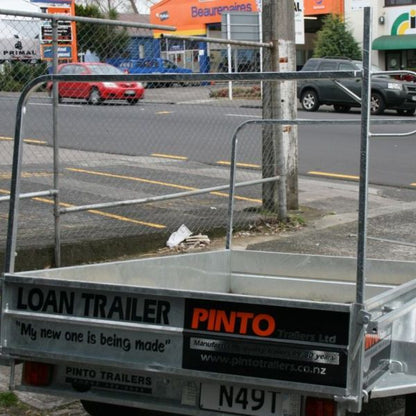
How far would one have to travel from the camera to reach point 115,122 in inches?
400

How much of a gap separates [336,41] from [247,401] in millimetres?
34195

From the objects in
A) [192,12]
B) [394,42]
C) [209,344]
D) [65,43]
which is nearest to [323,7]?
[394,42]

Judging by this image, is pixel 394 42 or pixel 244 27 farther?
pixel 394 42

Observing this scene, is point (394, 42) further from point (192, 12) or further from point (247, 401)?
point (247, 401)

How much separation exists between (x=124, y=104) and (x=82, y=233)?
2114 millimetres

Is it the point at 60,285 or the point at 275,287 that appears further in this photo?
the point at 275,287

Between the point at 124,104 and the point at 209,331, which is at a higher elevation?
the point at 124,104

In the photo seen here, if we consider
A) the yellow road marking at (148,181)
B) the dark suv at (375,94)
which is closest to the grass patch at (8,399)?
the yellow road marking at (148,181)

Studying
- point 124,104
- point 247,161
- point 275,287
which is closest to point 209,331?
point 275,287

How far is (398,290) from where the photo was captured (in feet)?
12.9

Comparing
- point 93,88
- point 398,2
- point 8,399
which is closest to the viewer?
point 8,399

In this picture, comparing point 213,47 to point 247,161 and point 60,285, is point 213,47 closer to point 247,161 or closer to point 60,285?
point 247,161

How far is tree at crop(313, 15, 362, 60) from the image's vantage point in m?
Result: 36.3

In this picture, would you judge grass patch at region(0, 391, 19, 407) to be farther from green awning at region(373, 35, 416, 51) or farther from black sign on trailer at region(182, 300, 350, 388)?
green awning at region(373, 35, 416, 51)
